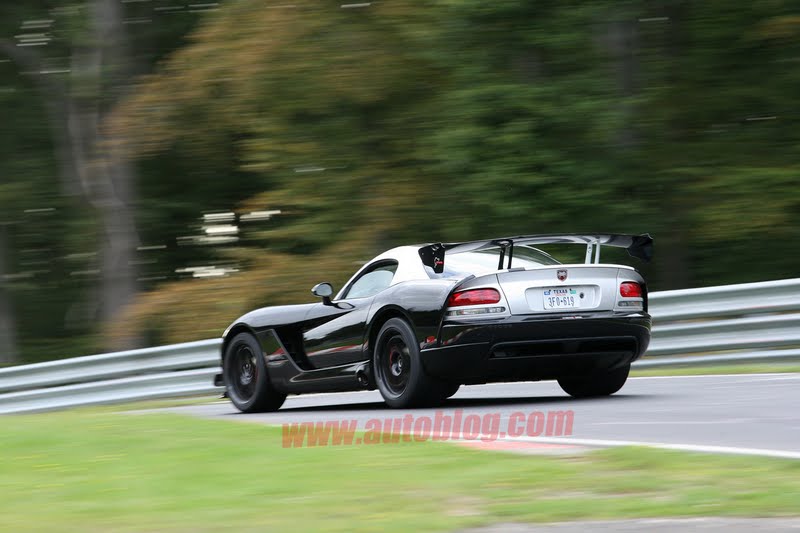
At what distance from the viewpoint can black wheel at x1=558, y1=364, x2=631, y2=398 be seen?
9.74 m

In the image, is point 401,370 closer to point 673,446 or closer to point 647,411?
point 647,411

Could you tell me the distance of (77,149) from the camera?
2650cm

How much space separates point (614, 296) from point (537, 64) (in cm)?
928

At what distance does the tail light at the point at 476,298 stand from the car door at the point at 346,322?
0.86 meters

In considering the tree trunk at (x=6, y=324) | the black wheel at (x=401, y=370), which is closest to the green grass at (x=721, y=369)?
the black wheel at (x=401, y=370)

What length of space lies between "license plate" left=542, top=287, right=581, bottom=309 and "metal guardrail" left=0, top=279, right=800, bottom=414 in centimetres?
468

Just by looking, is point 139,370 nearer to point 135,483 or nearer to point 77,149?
point 135,483

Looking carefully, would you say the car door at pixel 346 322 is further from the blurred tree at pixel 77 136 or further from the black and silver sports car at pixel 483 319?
the blurred tree at pixel 77 136

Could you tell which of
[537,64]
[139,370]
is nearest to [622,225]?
[537,64]

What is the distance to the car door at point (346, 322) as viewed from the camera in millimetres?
9344

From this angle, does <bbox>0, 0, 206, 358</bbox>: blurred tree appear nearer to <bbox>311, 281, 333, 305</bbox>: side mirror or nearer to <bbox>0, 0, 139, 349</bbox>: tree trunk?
<bbox>0, 0, 139, 349</bbox>: tree trunk

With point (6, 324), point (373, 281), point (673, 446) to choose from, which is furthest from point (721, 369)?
point (6, 324)

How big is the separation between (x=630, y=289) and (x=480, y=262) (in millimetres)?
1140

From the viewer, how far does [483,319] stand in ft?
27.6
